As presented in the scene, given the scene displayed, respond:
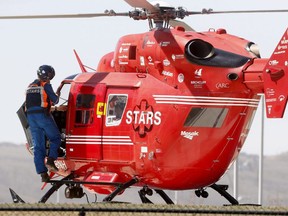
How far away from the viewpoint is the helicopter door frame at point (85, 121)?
26.5m

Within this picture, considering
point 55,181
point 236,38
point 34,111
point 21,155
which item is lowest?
point 21,155

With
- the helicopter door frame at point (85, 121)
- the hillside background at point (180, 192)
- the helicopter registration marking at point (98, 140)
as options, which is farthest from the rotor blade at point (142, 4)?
the hillside background at point (180, 192)

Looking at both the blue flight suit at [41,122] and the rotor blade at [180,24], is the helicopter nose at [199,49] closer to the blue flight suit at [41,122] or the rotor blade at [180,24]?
the rotor blade at [180,24]

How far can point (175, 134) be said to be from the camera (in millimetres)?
25266

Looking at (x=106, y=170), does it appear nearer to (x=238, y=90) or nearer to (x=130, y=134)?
(x=130, y=134)

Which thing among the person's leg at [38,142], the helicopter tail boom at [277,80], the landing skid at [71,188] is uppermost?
the helicopter tail boom at [277,80]

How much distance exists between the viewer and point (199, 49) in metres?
25.3

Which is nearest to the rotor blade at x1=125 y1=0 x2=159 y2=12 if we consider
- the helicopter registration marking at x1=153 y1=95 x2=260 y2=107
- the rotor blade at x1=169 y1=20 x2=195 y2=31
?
the rotor blade at x1=169 y1=20 x2=195 y2=31

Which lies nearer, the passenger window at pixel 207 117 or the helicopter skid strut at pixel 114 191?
the passenger window at pixel 207 117

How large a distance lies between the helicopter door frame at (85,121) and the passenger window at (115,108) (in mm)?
159

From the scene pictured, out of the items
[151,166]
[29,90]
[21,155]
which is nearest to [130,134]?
[151,166]

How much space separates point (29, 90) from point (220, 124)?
4470mm

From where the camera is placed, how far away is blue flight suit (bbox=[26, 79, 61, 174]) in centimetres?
2638

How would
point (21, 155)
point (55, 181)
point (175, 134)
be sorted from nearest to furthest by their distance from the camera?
point (175, 134)
point (55, 181)
point (21, 155)
